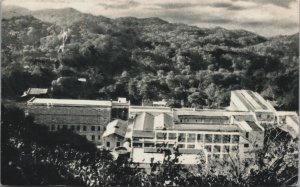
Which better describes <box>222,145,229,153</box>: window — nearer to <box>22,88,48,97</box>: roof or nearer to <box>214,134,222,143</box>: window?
<box>214,134,222,143</box>: window

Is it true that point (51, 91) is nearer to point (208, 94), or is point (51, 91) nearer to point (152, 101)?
point (152, 101)

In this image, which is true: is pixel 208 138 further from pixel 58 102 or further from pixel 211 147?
pixel 58 102


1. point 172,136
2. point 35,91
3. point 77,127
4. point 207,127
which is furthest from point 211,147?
point 35,91

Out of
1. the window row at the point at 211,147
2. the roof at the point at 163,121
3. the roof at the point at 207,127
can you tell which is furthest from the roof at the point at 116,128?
the roof at the point at 207,127

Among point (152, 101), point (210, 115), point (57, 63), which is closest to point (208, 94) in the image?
point (210, 115)

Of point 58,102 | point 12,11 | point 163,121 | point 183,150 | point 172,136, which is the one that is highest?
point 12,11
